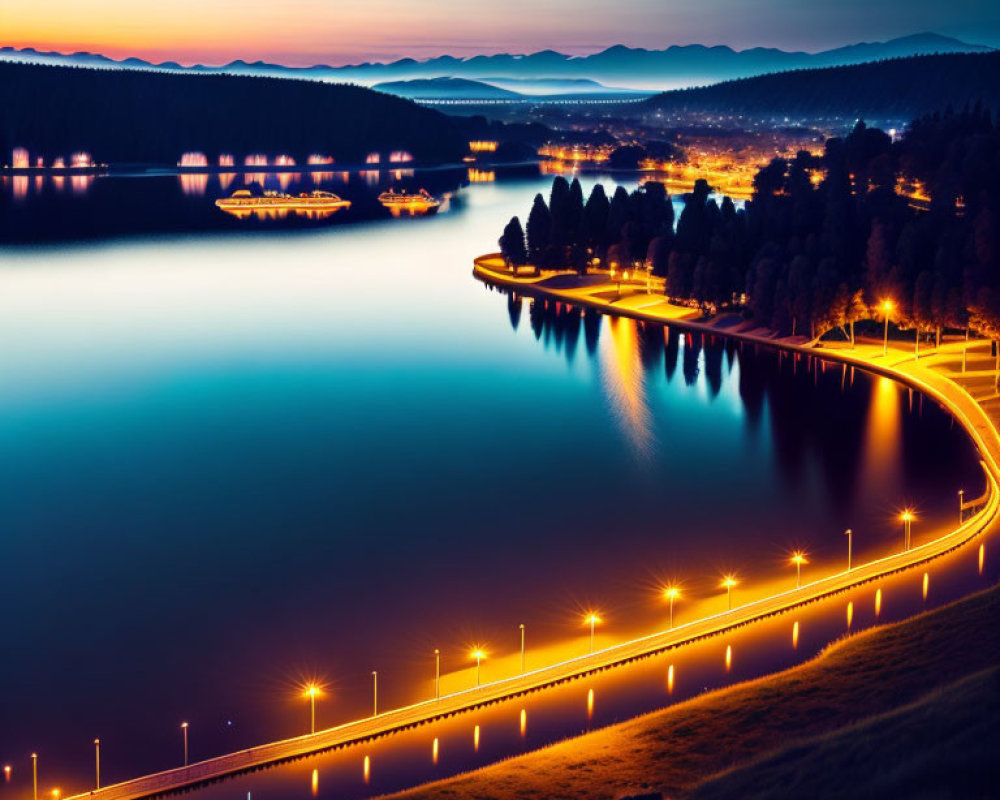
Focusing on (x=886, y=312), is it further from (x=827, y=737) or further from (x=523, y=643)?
(x=827, y=737)

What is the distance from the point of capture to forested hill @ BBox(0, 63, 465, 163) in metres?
121

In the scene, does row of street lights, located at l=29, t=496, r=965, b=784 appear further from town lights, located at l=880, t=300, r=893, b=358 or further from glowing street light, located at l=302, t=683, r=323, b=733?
town lights, located at l=880, t=300, r=893, b=358

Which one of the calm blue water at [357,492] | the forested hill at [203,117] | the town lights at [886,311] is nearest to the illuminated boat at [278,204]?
the calm blue water at [357,492]

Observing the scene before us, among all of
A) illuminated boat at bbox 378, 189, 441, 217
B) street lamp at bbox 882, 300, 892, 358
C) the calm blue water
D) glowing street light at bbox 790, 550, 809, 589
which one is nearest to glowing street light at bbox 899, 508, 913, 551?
the calm blue water

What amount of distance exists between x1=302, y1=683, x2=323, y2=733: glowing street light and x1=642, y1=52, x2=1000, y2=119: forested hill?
12072 centimetres

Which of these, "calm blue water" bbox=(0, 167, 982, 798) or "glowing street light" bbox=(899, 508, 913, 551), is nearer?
"calm blue water" bbox=(0, 167, 982, 798)

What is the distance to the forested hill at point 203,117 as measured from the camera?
121062 millimetres

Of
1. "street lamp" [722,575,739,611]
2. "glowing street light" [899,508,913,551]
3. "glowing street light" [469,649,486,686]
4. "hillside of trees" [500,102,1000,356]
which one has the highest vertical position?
"hillside of trees" [500,102,1000,356]

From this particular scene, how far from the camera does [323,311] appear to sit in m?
41.9

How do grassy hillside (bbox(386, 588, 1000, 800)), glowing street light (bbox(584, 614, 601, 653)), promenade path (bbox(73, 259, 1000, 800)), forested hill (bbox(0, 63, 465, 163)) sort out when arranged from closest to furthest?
grassy hillside (bbox(386, 588, 1000, 800))
promenade path (bbox(73, 259, 1000, 800))
glowing street light (bbox(584, 614, 601, 653))
forested hill (bbox(0, 63, 465, 163))

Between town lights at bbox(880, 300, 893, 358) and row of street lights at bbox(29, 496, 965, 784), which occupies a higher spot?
town lights at bbox(880, 300, 893, 358)

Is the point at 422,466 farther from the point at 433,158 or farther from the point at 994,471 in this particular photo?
the point at 433,158

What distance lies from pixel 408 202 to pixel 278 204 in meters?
8.58

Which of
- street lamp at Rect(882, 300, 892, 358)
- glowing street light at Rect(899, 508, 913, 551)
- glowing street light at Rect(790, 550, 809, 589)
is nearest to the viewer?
glowing street light at Rect(790, 550, 809, 589)
